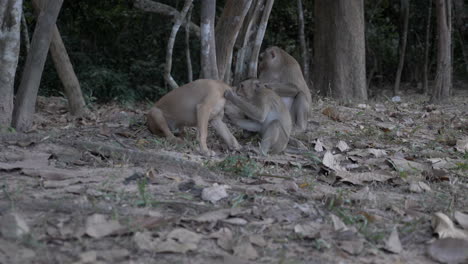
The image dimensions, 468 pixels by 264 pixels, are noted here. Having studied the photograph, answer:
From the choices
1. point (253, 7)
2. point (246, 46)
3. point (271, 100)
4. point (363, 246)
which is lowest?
point (363, 246)

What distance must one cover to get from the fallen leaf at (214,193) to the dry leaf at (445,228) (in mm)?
1260

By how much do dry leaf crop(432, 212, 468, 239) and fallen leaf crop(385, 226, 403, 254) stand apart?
0.78 ft

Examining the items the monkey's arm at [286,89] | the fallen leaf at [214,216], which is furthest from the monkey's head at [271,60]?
the fallen leaf at [214,216]

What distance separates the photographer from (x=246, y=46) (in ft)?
25.0

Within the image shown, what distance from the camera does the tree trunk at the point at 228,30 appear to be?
6770 mm

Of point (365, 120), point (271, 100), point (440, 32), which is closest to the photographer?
point (271, 100)

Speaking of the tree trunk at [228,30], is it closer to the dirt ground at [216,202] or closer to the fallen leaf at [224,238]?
the dirt ground at [216,202]

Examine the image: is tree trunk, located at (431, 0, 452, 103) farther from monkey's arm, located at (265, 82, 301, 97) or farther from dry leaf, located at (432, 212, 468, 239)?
dry leaf, located at (432, 212, 468, 239)

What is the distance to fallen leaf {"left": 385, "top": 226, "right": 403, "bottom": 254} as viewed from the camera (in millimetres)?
2662

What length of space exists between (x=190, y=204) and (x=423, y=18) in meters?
13.6

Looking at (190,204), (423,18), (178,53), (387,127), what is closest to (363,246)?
(190,204)

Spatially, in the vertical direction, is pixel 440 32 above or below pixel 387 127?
above

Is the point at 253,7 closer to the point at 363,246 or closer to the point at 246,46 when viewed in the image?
the point at 246,46

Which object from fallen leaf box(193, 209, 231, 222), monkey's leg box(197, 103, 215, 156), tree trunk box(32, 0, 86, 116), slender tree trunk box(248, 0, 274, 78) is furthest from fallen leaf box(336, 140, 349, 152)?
tree trunk box(32, 0, 86, 116)
